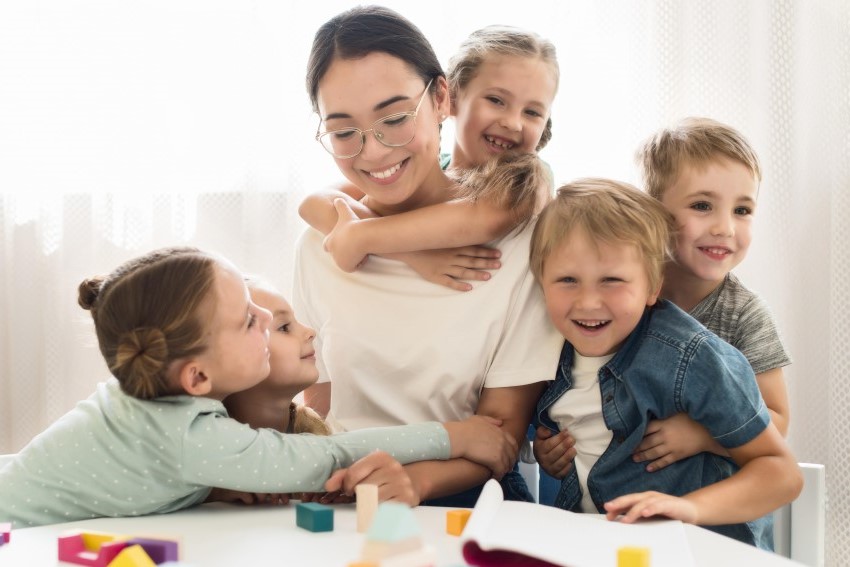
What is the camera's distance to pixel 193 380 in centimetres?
112

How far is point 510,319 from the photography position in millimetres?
1420

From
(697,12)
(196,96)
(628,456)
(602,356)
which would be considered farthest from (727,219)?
(196,96)

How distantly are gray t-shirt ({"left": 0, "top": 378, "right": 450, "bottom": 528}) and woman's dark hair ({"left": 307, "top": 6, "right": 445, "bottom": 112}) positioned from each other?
22.1 inches

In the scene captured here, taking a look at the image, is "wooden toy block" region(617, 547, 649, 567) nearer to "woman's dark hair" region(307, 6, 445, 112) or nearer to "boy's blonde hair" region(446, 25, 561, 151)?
"woman's dark hair" region(307, 6, 445, 112)

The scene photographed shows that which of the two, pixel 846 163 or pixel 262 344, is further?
pixel 846 163

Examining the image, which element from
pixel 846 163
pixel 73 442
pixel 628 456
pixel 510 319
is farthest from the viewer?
pixel 846 163

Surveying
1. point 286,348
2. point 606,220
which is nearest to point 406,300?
point 286,348

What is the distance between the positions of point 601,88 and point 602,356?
99 cm

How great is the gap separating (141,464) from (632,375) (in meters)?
0.64

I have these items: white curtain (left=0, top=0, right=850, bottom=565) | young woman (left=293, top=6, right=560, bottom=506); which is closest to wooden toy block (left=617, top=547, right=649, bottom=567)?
young woman (left=293, top=6, right=560, bottom=506)

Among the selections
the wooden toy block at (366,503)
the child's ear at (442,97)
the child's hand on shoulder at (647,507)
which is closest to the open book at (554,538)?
the child's hand on shoulder at (647,507)

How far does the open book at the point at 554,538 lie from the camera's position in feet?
2.76

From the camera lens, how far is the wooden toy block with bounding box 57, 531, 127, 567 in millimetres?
856

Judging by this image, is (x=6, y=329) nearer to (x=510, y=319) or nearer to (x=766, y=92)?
(x=510, y=319)
